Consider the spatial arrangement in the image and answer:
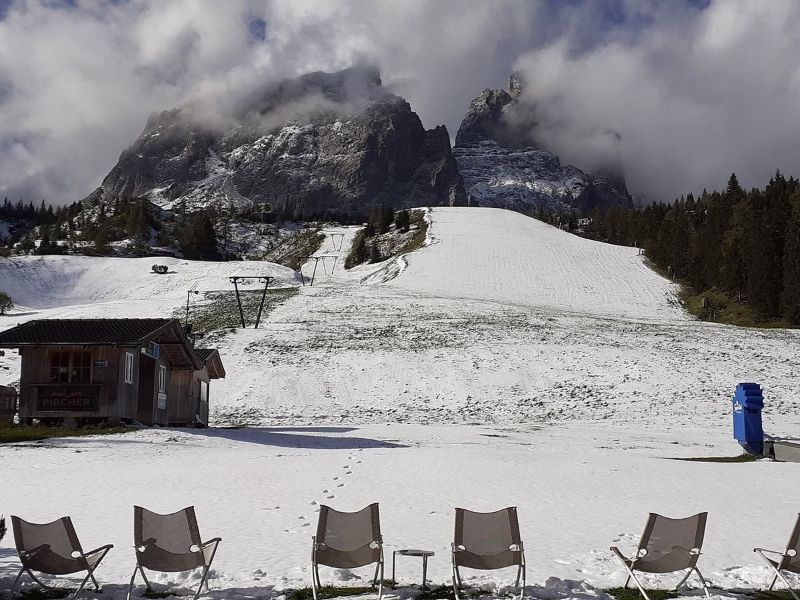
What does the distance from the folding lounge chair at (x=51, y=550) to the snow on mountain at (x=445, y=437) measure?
0.58 meters

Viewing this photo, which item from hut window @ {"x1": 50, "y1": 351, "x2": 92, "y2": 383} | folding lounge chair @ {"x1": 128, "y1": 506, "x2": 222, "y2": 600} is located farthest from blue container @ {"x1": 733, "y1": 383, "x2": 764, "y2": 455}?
hut window @ {"x1": 50, "y1": 351, "x2": 92, "y2": 383}

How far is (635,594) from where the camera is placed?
32.1 feet

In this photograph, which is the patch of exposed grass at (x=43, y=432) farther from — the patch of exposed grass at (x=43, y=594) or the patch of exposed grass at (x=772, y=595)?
the patch of exposed grass at (x=772, y=595)

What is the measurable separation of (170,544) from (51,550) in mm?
1376

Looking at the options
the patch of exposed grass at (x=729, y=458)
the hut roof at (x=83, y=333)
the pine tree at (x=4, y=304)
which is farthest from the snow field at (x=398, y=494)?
the pine tree at (x=4, y=304)

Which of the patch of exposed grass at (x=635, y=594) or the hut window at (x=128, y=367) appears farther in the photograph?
the hut window at (x=128, y=367)

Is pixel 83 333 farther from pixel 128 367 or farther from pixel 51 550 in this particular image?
pixel 51 550

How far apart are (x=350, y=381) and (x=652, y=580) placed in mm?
34846

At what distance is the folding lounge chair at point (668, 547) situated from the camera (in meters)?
9.80

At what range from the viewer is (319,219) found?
636 feet

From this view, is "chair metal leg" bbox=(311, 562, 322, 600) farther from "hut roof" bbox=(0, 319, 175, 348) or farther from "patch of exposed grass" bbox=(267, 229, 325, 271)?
"patch of exposed grass" bbox=(267, 229, 325, 271)

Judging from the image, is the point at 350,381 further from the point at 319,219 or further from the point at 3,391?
the point at 319,219

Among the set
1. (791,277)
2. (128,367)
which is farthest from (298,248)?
(128,367)

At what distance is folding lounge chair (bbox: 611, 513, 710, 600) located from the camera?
980 cm
